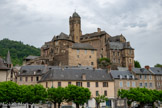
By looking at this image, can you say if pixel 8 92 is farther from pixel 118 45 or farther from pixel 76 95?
pixel 118 45

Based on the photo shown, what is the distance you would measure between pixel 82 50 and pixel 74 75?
2858cm

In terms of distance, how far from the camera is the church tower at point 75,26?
10238 cm

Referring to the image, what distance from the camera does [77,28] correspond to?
10300cm

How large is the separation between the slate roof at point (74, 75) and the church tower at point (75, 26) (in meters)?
45.4

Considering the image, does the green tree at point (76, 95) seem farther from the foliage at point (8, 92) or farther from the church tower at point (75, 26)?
the church tower at point (75, 26)

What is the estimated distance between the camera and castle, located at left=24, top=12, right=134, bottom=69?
81981mm

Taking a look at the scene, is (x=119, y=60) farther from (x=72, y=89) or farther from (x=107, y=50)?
(x=72, y=89)

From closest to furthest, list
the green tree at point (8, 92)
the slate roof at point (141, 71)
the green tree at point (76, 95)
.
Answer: the green tree at point (8, 92)
the green tree at point (76, 95)
the slate roof at point (141, 71)

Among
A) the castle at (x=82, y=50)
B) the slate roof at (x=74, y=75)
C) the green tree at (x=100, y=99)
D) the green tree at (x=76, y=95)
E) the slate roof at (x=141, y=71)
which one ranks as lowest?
the green tree at (x=100, y=99)

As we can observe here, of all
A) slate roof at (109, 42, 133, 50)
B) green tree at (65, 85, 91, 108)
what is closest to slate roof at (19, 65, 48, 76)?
green tree at (65, 85, 91, 108)

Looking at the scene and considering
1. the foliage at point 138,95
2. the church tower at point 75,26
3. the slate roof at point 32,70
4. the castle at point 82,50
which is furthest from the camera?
the church tower at point 75,26

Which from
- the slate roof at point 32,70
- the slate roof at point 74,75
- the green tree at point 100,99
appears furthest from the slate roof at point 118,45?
the green tree at point 100,99

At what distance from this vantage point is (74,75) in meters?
54.8

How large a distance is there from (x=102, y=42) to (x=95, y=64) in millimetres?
16223
